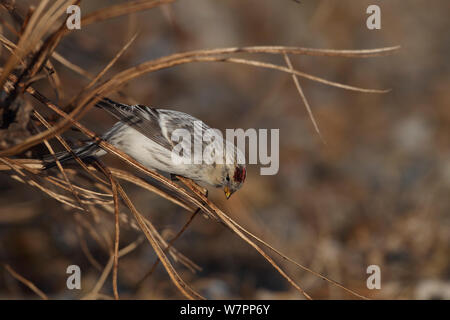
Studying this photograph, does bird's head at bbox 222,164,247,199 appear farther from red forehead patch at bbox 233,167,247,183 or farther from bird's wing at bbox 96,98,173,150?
bird's wing at bbox 96,98,173,150

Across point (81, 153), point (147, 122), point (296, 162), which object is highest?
point (296, 162)

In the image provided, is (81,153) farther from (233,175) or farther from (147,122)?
(233,175)

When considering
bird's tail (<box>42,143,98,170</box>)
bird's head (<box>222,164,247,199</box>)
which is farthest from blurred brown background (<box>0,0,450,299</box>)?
bird's head (<box>222,164,247,199</box>)

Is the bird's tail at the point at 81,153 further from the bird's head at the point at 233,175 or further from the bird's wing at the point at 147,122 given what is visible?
the bird's head at the point at 233,175

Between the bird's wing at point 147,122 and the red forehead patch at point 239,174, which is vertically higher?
the bird's wing at point 147,122

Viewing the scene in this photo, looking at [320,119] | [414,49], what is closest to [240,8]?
[320,119]

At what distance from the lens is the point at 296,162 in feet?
12.7

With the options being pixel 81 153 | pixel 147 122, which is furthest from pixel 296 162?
pixel 81 153

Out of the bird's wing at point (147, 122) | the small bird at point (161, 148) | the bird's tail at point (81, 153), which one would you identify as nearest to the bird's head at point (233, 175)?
the small bird at point (161, 148)

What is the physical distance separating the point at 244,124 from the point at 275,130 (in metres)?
0.28

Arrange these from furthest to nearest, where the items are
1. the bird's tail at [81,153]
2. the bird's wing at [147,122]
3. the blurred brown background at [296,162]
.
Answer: the blurred brown background at [296,162], the bird's wing at [147,122], the bird's tail at [81,153]

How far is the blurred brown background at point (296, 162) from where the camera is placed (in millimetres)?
2412

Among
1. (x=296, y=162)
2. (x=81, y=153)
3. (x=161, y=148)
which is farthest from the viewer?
(x=296, y=162)

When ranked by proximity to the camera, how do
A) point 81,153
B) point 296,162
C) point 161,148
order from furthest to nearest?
1. point 296,162
2. point 161,148
3. point 81,153
